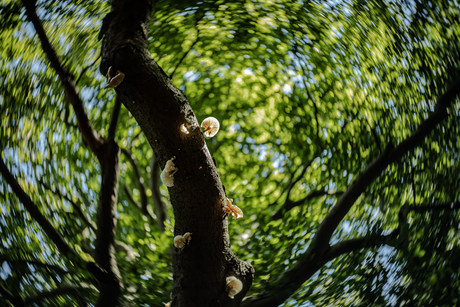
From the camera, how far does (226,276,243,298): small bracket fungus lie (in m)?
1.54

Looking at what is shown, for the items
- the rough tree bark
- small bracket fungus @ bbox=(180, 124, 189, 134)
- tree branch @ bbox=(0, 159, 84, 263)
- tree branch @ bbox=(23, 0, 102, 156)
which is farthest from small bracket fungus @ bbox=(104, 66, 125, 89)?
tree branch @ bbox=(0, 159, 84, 263)

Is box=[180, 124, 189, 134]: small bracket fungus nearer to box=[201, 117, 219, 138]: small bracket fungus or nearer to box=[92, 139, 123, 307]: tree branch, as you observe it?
box=[201, 117, 219, 138]: small bracket fungus

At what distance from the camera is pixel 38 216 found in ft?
7.57

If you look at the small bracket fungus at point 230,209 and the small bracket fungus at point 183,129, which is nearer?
the small bracket fungus at point 183,129

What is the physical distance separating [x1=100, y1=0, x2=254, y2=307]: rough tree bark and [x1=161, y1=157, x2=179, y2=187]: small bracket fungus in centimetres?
3

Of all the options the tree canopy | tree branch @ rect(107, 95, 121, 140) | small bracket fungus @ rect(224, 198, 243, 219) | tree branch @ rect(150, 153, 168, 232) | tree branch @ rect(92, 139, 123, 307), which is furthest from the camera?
tree branch @ rect(150, 153, 168, 232)

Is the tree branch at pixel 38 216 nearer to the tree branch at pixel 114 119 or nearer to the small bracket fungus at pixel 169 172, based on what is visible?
the tree branch at pixel 114 119

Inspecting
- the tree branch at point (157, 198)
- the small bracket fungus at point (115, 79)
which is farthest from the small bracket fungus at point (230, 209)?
the tree branch at point (157, 198)

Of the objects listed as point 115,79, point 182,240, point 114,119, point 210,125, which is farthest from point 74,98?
point 182,240

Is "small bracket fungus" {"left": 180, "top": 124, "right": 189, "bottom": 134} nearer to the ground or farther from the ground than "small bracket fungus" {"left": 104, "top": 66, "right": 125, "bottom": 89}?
nearer to the ground

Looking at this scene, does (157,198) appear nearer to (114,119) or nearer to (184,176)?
(114,119)

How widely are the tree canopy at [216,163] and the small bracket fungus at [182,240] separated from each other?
0.21 feet

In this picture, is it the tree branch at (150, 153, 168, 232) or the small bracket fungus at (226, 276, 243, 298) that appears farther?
the tree branch at (150, 153, 168, 232)

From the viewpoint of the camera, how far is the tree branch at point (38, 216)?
2270mm
